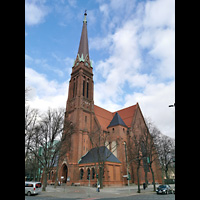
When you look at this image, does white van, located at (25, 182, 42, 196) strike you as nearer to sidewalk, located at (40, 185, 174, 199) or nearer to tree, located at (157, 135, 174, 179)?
sidewalk, located at (40, 185, 174, 199)

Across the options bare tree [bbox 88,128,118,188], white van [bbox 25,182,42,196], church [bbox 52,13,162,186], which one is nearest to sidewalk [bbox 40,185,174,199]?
white van [bbox 25,182,42,196]

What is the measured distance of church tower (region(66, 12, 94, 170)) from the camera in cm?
4028

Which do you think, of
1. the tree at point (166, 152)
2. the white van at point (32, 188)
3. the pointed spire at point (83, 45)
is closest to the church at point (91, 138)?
the pointed spire at point (83, 45)

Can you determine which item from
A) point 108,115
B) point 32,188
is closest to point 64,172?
point 32,188

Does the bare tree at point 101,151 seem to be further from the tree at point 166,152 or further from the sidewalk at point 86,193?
the tree at point 166,152

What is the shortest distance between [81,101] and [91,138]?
37.8 ft

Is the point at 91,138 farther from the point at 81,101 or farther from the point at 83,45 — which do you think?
the point at 83,45

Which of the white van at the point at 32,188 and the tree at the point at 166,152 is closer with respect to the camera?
the white van at the point at 32,188

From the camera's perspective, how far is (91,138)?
1442 inches

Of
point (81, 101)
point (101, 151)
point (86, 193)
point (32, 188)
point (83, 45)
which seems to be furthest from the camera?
point (83, 45)

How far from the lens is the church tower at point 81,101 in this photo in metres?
40.3
